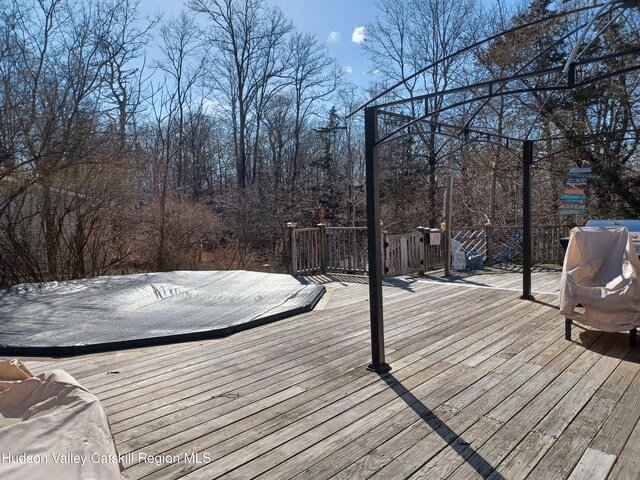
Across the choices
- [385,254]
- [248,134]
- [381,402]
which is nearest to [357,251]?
[385,254]

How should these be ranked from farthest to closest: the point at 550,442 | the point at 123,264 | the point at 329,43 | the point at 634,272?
1. the point at 329,43
2. the point at 123,264
3. the point at 634,272
4. the point at 550,442

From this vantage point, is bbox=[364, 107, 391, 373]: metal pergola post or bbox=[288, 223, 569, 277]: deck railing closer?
bbox=[364, 107, 391, 373]: metal pergola post

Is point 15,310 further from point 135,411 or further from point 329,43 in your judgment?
point 329,43

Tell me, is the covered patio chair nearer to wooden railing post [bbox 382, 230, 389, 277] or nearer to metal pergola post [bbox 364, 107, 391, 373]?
metal pergola post [bbox 364, 107, 391, 373]

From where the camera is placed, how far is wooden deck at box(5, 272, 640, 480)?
1.92 meters

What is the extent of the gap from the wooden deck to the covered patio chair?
0.23 m

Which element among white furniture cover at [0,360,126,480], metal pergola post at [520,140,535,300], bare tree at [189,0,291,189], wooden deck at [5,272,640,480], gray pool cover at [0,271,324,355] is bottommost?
wooden deck at [5,272,640,480]

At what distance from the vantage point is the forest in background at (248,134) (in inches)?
312

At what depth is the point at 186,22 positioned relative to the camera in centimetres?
1767

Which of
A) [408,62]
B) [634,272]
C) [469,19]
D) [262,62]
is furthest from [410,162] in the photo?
[634,272]

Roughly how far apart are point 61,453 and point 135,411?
42.9 inches

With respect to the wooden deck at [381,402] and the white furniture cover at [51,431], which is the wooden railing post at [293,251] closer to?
the wooden deck at [381,402]

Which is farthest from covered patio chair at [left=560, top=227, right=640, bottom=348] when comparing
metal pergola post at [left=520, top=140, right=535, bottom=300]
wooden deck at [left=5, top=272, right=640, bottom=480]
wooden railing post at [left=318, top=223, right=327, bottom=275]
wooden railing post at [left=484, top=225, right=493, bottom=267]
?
wooden railing post at [left=484, top=225, right=493, bottom=267]

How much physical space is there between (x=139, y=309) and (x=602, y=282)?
450cm
